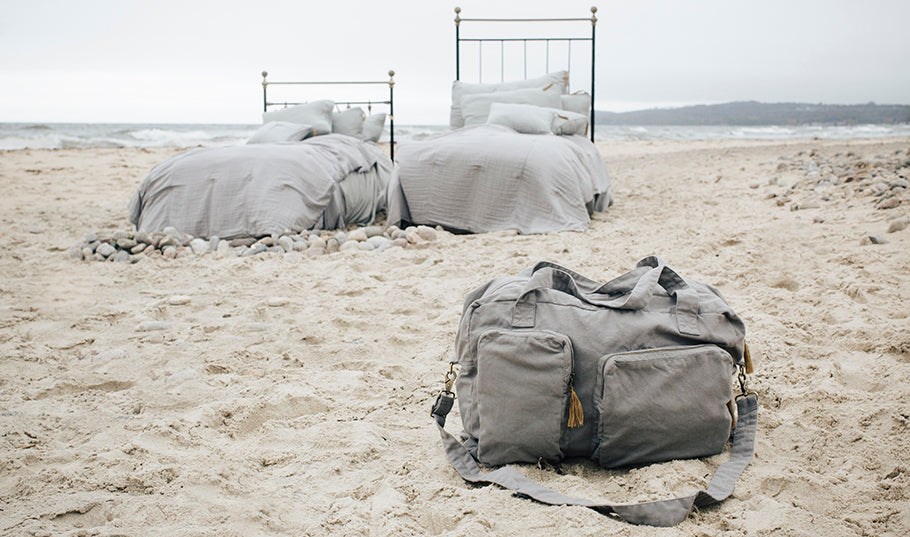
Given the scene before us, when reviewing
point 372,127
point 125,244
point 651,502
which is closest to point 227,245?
point 125,244

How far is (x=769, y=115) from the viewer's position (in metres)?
23.0

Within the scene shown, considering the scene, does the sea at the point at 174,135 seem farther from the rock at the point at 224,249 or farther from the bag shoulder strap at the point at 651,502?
the bag shoulder strap at the point at 651,502

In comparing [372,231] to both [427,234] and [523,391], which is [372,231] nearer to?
[427,234]

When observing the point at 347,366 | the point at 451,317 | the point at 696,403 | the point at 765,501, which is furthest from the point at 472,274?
the point at 765,501

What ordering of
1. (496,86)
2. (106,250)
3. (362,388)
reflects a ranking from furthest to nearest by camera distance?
(496,86)
(106,250)
(362,388)

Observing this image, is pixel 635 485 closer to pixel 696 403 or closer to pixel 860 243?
pixel 696 403

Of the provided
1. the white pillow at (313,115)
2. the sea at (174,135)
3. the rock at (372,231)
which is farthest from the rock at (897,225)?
the sea at (174,135)

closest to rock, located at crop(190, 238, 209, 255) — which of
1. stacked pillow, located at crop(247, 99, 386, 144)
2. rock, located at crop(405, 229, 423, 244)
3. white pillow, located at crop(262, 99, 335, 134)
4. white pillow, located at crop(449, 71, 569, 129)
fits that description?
rock, located at crop(405, 229, 423, 244)

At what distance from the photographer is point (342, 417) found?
1.41 m

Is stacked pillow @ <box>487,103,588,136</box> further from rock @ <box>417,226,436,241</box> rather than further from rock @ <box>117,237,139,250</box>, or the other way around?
rock @ <box>117,237,139,250</box>

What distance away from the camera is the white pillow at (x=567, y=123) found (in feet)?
14.6

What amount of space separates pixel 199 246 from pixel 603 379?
2.56m

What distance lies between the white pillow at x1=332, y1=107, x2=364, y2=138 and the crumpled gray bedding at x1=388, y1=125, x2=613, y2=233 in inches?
60.4

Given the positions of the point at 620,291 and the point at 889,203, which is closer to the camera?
the point at 620,291
